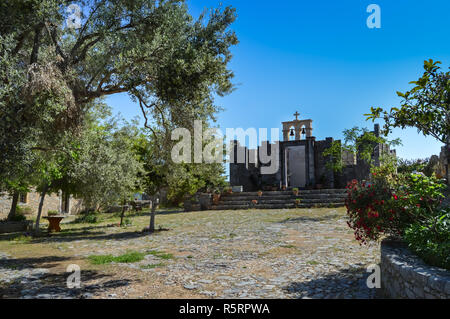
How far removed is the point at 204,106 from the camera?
988 centimetres

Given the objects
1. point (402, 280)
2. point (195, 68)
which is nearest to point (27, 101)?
point (195, 68)

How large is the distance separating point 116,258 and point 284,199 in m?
16.3

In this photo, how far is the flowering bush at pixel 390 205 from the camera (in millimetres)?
6172

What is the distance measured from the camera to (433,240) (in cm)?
519

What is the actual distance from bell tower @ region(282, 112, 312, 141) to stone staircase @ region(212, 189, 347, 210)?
7607 mm

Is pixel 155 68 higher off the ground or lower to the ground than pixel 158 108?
higher

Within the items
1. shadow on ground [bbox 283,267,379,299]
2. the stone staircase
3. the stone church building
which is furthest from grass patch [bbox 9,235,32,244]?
the stone church building

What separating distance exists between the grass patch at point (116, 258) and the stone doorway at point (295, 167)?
2416 centimetres

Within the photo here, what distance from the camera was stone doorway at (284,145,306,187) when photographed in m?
32.2

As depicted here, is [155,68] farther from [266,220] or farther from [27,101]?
[266,220]

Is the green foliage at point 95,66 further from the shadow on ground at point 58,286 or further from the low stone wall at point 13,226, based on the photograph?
the low stone wall at point 13,226

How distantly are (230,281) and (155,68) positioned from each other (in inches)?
209

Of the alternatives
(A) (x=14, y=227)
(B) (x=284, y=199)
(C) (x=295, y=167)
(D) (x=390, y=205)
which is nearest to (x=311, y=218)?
(B) (x=284, y=199)

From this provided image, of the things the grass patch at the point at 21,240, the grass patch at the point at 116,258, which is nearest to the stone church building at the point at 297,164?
the grass patch at the point at 21,240
